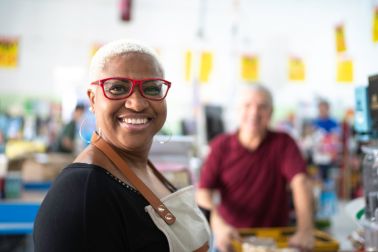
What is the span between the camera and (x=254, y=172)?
8.76 ft

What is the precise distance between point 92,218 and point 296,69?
752 centimetres

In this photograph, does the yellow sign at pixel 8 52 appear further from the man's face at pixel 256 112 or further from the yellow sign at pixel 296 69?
the man's face at pixel 256 112

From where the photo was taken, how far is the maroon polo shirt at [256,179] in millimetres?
2645

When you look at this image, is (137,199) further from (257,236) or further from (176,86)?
(176,86)

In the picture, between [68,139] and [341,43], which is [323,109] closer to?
[341,43]

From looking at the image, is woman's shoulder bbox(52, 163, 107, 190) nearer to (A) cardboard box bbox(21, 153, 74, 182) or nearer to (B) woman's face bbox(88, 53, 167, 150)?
(B) woman's face bbox(88, 53, 167, 150)

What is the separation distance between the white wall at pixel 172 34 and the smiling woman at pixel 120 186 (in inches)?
264

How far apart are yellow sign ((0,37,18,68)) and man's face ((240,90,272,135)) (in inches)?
234

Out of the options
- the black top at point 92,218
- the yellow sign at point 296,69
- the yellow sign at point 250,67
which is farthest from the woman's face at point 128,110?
the yellow sign at point 296,69

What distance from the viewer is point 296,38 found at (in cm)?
843

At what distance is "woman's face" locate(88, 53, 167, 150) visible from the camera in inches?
48.9

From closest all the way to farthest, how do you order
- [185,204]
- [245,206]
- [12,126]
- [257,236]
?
[185,204] < [257,236] < [245,206] < [12,126]

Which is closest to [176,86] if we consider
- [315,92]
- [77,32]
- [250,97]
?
[77,32]

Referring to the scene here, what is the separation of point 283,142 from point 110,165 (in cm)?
171
